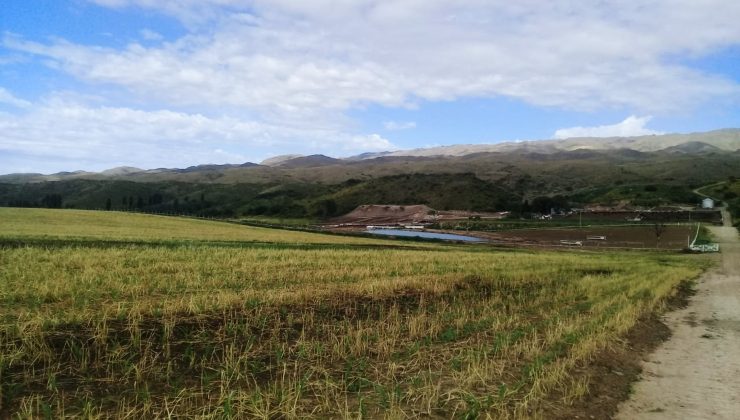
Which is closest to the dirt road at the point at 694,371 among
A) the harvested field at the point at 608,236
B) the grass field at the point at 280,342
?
the grass field at the point at 280,342

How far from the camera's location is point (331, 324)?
14250 millimetres

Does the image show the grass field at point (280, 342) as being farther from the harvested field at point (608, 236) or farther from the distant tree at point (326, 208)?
the distant tree at point (326, 208)

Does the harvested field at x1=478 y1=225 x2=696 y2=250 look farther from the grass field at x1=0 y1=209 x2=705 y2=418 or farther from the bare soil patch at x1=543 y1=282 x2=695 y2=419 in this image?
the bare soil patch at x1=543 y1=282 x2=695 y2=419

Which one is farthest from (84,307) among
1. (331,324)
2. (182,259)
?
(182,259)

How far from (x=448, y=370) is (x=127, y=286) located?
35.8ft

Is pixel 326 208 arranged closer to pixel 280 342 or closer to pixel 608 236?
pixel 608 236

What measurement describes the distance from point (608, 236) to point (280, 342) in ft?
282

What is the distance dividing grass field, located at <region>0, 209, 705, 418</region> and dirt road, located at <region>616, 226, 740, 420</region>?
126 centimetres

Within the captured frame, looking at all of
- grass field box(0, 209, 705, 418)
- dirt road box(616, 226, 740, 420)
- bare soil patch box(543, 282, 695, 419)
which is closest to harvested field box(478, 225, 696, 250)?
dirt road box(616, 226, 740, 420)

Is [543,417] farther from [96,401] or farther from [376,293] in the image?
[376,293]

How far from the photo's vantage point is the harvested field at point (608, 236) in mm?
76312

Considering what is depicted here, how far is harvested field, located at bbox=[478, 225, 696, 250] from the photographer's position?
250 ft

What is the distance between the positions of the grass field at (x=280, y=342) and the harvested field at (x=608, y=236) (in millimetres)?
58840

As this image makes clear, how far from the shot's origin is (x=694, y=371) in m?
13.2
